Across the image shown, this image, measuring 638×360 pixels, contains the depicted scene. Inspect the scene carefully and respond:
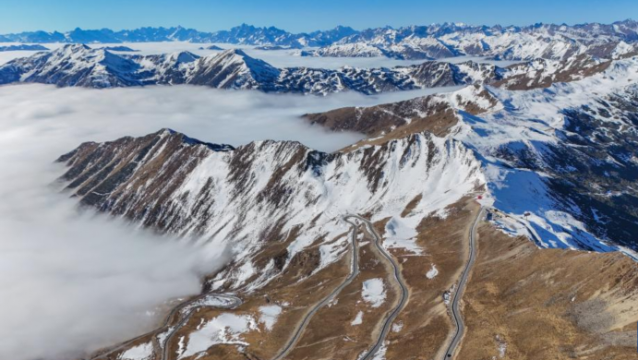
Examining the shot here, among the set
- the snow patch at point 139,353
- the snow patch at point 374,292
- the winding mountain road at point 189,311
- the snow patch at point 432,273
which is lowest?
the snow patch at point 139,353

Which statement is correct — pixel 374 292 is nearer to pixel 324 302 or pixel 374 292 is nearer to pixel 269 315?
pixel 324 302

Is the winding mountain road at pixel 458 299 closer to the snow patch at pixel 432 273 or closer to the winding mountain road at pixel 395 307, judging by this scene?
the snow patch at pixel 432 273

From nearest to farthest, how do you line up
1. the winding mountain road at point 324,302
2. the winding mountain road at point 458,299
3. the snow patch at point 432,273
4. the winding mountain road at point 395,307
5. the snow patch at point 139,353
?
the winding mountain road at point 458,299 → the winding mountain road at point 395,307 → the winding mountain road at point 324,302 → the snow patch at point 432,273 → the snow patch at point 139,353

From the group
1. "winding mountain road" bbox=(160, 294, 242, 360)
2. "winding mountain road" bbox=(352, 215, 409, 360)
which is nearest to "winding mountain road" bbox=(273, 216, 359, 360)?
"winding mountain road" bbox=(352, 215, 409, 360)

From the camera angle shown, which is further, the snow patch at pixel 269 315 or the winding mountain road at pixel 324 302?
the snow patch at pixel 269 315

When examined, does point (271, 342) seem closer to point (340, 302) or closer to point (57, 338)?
point (340, 302)

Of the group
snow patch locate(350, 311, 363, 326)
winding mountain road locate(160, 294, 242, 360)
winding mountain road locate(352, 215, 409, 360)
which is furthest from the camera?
winding mountain road locate(160, 294, 242, 360)

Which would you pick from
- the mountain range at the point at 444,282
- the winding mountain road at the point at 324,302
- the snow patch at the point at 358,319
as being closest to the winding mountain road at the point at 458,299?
the mountain range at the point at 444,282

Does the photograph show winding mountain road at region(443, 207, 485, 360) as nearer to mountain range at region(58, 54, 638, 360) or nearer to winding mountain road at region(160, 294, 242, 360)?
mountain range at region(58, 54, 638, 360)

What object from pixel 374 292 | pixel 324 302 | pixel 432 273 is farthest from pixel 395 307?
pixel 324 302
